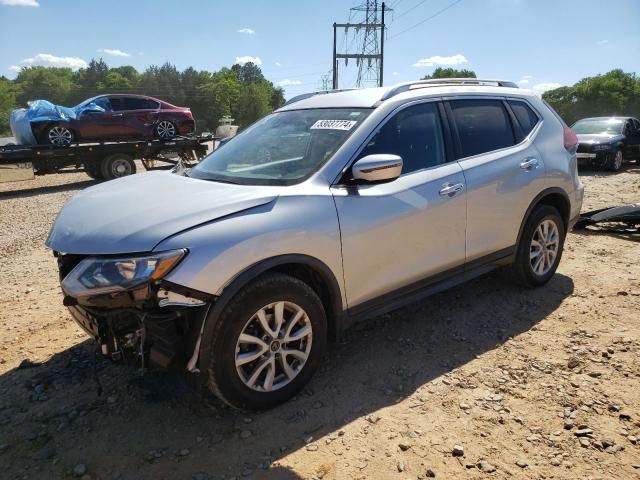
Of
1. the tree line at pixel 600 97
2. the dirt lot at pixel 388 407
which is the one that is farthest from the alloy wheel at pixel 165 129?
the tree line at pixel 600 97

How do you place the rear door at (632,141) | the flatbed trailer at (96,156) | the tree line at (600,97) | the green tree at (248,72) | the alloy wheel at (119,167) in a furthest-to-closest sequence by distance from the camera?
the green tree at (248,72) < the tree line at (600,97) < the rear door at (632,141) < the alloy wheel at (119,167) < the flatbed trailer at (96,156)

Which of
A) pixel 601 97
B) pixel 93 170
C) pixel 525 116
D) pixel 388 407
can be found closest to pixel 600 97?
pixel 601 97

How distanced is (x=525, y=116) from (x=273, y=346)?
314cm

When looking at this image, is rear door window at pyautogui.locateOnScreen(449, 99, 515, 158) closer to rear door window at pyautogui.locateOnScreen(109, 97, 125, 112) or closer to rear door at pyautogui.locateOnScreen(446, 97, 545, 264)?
rear door at pyautogui.locateOnScreen(446, 97, 545, 264)

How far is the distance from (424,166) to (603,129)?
14527mm

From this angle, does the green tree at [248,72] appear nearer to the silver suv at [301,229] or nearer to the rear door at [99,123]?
the rear door at [99,123]

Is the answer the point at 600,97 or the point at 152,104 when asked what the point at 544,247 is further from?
the point at 600,97

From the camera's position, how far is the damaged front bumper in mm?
2283

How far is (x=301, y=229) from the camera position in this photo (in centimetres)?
264

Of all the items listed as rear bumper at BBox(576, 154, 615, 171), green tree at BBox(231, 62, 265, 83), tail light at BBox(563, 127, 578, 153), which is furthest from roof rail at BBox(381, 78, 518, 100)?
green tree at BBox(231, 62, 265, 83)

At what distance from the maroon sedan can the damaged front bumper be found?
1206cm

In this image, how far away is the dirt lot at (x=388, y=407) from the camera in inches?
92.7

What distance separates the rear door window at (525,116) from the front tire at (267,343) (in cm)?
268

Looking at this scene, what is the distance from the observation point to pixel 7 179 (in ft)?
39.1
